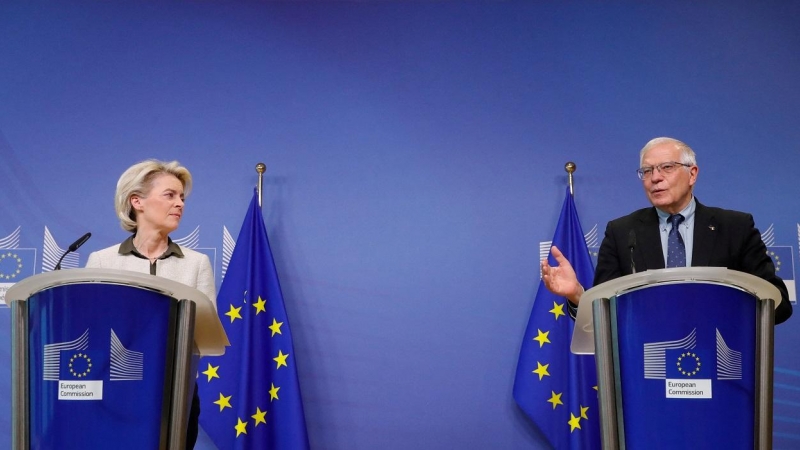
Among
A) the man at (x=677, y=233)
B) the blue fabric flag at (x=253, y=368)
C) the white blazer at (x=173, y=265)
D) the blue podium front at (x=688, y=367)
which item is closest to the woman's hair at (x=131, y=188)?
the white blazer at (x=173, y=265)

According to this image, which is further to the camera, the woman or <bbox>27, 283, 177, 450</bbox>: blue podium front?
the woman

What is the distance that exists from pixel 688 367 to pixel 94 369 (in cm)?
149

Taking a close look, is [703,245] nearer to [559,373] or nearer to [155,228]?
[559,373]

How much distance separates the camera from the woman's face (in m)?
3.32

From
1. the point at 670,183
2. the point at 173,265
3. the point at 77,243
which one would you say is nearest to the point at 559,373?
the point at 670,183

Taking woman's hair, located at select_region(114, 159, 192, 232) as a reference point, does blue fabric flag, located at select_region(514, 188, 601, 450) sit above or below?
below

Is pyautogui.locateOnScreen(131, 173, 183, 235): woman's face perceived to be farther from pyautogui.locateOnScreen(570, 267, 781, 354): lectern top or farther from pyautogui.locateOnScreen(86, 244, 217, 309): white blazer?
pyautogui.locateOnScreen(570, 267, 781, 354): lectern top

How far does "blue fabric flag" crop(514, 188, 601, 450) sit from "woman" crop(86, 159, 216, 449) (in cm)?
170

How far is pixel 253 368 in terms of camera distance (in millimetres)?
4113

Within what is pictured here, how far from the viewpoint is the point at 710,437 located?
2.05 m

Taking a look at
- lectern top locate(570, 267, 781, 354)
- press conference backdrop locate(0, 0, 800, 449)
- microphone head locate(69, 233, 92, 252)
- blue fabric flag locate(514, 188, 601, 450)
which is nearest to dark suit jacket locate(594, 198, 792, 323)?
lectern top locate(570, 267, 781, 354)

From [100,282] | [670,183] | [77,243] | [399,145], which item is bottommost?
[100,282]

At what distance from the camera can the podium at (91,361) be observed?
2.05 meters

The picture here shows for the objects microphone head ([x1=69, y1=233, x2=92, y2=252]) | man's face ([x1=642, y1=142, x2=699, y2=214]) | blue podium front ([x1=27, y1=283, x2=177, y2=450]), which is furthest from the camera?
man's face ([x1=642, y1=142, x2=699, y2=214])
